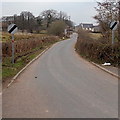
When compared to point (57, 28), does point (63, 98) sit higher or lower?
higher

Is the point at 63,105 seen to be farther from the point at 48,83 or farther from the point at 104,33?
the point at 104,33

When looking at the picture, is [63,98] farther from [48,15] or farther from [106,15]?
[48,15]

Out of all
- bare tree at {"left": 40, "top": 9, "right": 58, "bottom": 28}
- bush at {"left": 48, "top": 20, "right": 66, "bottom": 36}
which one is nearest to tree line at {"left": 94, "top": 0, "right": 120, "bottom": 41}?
bush at {"left": 48, "top": 20, "right": 66, "bottom": 36}

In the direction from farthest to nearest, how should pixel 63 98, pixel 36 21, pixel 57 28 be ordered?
pixel 36 21
pixel 57 28
pixel 63 98

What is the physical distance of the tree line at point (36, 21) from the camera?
317ft

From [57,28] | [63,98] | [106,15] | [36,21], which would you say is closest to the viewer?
[63,98]

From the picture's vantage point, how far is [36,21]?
4313 inches

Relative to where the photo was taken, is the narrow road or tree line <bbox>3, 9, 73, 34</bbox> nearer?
the narrow road

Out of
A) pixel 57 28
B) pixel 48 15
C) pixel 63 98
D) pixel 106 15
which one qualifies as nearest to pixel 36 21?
pixel 48 15

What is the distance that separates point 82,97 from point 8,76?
6330 millimetres

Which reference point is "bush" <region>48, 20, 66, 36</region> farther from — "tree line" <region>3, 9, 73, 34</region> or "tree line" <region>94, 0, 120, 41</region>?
"tree line" <region>94, 0, 120, 41</region>

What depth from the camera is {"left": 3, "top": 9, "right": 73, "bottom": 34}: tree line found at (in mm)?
96588

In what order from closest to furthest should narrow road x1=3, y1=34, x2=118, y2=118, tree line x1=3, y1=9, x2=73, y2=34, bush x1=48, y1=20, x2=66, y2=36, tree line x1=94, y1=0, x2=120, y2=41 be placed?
1. narrow road x1=3, y1=34, x2=118, y2=118
2. tree line x1=94, y1=0, x2=120, y2=41
3. bush x1=48, y1=20, x2=66, y2=36
4. tree line x1=3, y1=9, x2=73, y2=34

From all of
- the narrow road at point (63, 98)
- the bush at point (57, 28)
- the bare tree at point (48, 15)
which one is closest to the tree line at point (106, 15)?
the narrow road at point (63, 98)
